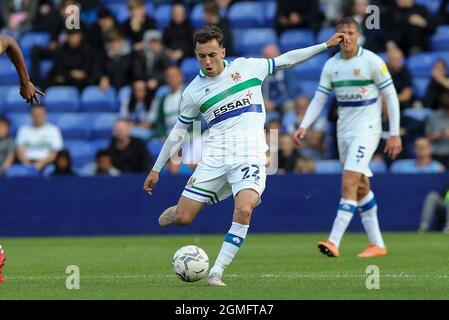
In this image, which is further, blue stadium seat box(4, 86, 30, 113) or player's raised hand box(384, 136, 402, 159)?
blue stadium seat box(4, 86, 30, 113)

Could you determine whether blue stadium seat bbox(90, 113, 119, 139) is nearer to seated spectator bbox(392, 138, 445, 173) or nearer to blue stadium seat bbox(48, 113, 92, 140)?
blue stadium seat bbox(48, 113, 92, 140)

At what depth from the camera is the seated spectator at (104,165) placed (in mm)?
20016

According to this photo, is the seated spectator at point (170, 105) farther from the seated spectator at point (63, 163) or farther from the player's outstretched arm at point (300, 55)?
the player's outstretched arm at point (300, 55)

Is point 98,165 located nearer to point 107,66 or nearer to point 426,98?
point 107,66

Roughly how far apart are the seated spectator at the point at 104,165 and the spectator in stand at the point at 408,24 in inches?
222

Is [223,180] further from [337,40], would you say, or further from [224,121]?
[337,40]

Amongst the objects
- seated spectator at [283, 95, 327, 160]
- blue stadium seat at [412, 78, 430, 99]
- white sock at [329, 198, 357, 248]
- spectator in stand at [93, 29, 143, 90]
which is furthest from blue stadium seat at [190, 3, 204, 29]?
white sock at [329, 198, 357, 248]

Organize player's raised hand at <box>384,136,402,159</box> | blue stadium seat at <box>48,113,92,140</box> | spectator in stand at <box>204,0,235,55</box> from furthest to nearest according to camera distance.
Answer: blue stadium seat at <box>48,113,92,140</box>
spectator in stand at <box>204,0,235,55</box>
player's raised hand at <box>384,136,402,159</box>

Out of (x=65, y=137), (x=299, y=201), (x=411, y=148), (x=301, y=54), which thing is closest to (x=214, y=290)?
(x=301, y=54)

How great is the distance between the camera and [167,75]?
20.9 metres

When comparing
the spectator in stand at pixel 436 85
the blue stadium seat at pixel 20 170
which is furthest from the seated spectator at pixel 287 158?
the blue stadium seat at pixel 20 170

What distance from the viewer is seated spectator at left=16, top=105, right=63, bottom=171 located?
21.0 m

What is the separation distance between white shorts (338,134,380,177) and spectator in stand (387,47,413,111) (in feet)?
19.8
